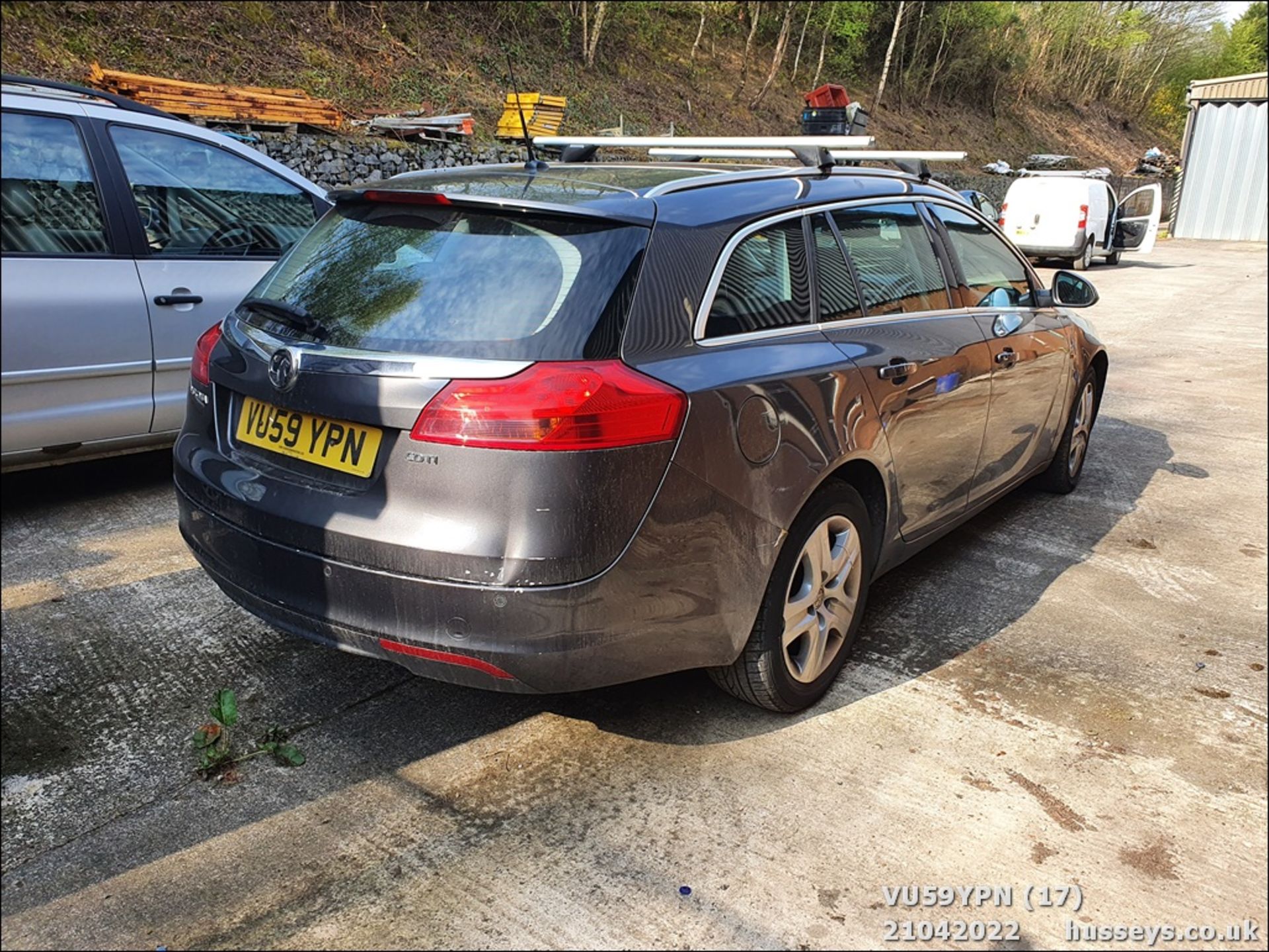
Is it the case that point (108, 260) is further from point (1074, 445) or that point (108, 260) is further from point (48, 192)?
point (1074, 445)

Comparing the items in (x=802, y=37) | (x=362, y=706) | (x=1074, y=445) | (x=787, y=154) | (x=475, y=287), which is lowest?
(x=362, y=706)

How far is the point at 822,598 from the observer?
3182 millimetres

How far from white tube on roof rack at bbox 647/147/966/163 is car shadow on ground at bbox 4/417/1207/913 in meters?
1.72

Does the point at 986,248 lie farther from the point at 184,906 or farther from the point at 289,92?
the point at 289,92

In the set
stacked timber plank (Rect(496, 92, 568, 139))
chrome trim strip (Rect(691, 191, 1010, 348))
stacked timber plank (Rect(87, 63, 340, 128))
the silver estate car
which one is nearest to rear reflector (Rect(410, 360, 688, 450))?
chrome trim strip (Rect(691, 191, 1010, 348))

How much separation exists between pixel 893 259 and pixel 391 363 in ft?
6.67

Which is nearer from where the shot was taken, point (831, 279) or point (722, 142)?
point (831, 279)

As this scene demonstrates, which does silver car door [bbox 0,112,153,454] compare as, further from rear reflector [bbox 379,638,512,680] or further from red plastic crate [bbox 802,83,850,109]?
red plastic crate [bbox 802,83,850,109]

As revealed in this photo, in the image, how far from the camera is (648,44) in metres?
29.1

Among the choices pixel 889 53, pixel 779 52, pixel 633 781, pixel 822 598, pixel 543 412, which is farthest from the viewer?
pixel 889 53

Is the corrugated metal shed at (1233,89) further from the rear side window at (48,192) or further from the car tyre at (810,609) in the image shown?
the rear side window at (48,192)

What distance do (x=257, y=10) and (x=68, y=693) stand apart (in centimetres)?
1832

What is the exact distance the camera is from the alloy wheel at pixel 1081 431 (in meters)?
5.33

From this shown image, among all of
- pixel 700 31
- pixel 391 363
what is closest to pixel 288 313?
pixel 391 363
